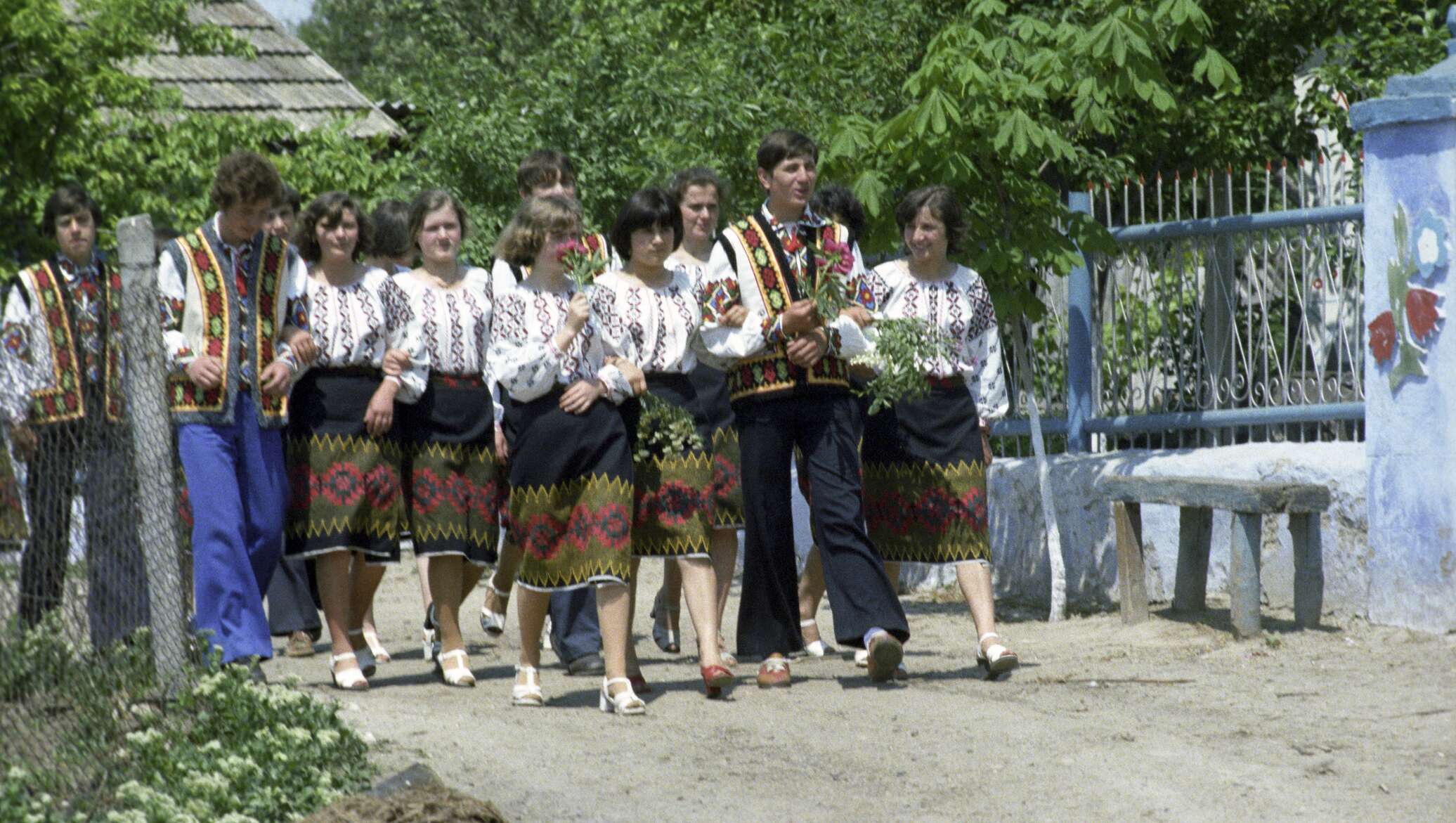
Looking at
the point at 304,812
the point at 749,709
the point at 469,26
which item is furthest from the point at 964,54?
the point at 469,26

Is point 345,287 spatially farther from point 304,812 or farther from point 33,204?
point 33,204

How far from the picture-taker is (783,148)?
6770mm

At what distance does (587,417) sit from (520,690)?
1.00 m

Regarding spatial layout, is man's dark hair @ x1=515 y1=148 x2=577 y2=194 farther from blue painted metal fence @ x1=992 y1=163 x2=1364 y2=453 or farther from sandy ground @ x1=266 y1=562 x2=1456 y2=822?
blue painted metal fence @ x1=992 y1=163 x2=1364 y2=453

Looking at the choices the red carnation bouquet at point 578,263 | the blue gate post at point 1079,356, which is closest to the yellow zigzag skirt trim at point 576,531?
the red carnation bouquet at point 578,263

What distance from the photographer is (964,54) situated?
823 cm

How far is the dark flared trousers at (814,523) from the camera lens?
6.70m

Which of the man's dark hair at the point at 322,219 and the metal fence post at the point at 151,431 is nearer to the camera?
the metal fence post at the point at 151,431

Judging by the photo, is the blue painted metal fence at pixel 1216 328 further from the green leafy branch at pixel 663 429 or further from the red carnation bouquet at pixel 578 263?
the red carnation bouquet at pixel 578 263

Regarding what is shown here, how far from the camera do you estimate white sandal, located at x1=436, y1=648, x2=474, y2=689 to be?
7.03m

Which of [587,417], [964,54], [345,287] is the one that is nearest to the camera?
[587,417]

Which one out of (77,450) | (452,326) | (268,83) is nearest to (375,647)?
(452,326)

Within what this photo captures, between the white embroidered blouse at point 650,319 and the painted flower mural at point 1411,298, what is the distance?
2752mm

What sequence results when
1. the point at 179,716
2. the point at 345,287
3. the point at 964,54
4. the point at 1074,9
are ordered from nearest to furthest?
the point at 179,716
the point at 345,287
the point at 964,54
the point at 1074,9
